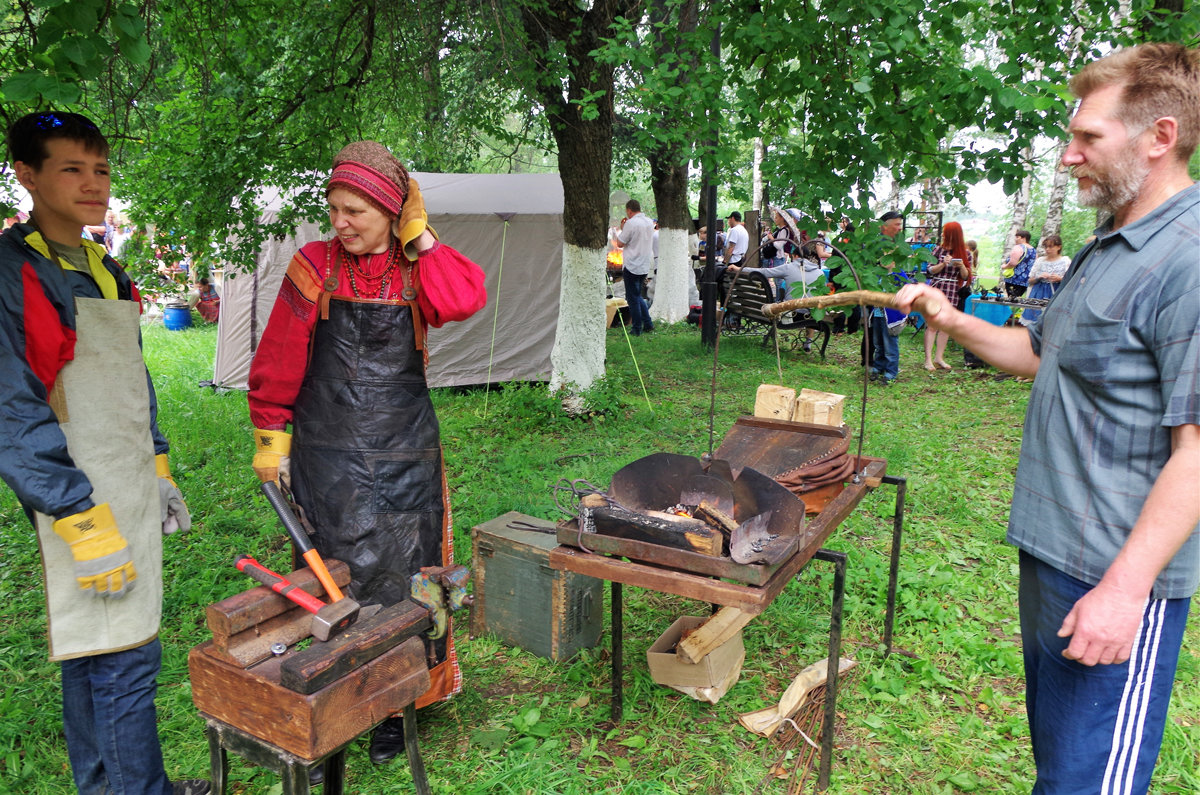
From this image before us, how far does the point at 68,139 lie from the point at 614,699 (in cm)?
270

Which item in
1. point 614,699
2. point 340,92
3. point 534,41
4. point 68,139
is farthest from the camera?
point 534,41

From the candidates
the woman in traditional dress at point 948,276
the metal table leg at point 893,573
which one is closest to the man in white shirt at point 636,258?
the woman in traditional dress at point 948,276

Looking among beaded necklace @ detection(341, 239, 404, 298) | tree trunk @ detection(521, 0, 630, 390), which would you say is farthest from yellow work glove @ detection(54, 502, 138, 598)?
tree trunk @ detection(521, 0, 630, 390)

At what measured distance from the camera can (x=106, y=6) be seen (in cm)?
217

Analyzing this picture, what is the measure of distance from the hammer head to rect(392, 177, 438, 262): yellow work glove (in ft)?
4.06

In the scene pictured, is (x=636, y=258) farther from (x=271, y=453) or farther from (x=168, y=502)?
(x=168, y=502)

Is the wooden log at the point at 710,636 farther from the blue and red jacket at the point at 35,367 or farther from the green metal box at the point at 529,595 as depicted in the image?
the blue and red jacket at the point at 35,367

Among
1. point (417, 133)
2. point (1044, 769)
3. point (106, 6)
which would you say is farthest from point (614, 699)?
point (417, 133)

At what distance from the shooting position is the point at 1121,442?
1.68m

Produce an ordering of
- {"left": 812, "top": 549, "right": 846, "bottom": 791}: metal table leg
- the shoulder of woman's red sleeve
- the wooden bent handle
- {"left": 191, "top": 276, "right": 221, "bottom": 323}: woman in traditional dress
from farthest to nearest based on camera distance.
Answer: {"left": 191, "top": 276, "right": 221, "bottom": 323}: woman in traditional dress
{"left": 812, "top": 549, "right": 846, "bottom": 791}: metal table leg
the shoulder of woman's red sleeve
the wooden bent handle

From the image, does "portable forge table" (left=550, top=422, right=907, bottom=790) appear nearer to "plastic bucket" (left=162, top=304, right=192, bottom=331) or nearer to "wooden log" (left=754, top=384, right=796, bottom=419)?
"wooden log" (left=754, top=384, right=796, bottom=419)

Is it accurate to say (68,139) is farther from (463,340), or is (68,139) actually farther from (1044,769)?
(463,340)

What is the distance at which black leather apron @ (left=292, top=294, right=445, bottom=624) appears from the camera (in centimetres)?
263

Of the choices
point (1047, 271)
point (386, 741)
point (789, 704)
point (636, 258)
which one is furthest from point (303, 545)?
point (636, 258)
